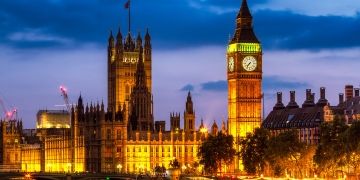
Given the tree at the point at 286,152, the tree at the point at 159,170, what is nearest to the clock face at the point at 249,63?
the tree at the point at 159,170

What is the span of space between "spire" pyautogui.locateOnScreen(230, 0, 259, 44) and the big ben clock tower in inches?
6.2

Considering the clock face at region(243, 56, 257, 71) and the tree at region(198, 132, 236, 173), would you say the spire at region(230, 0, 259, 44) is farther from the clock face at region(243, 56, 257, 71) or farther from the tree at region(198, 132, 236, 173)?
the tree at region(198, 132, 236, 173)

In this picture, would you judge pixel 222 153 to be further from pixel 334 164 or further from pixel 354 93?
pixel 334 164

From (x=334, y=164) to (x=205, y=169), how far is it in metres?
51.3

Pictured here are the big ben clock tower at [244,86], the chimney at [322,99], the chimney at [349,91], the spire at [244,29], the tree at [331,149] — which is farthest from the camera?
the spire at [244,29]

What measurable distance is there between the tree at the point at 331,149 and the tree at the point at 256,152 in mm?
24765

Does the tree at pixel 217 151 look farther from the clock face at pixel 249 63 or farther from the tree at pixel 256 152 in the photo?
the clock face at pixel 249 63

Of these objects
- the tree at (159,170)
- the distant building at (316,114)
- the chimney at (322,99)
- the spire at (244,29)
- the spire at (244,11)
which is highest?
the spire at (244,11)

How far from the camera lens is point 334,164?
130 meters

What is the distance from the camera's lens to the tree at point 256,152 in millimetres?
163363

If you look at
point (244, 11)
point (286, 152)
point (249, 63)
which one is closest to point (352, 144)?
point (286, 152)

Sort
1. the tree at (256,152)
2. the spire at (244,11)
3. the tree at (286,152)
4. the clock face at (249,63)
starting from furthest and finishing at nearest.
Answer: the spire at (244,11) → the clock face at (249,63) → the tree at (256,152) → the tree at (286,152)

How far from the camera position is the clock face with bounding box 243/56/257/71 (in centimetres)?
19162

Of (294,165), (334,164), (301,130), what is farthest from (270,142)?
(301,130)
